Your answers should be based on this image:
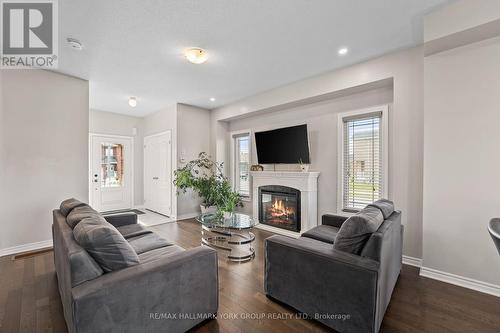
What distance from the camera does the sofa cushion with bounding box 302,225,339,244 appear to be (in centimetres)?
234

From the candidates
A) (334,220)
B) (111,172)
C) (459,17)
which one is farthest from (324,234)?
(111,172)

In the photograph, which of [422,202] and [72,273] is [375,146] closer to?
[422,202]

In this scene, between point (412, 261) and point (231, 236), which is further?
point (231, 236)

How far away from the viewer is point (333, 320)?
164cm

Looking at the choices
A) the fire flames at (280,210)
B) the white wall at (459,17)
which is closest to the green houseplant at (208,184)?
the fire flames at (280,210)

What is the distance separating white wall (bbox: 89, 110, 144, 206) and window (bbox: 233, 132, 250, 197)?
9.96ft

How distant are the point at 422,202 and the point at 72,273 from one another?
11.3ft

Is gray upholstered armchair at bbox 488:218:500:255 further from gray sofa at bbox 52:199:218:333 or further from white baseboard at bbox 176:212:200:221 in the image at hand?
white baseboard at bbox 176:212:200:221

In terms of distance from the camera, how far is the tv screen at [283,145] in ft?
13.0

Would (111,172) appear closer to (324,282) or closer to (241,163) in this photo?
(241,163)

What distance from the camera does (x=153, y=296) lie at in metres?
1.44

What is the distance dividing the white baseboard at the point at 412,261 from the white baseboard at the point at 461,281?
267 millimetres

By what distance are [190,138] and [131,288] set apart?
4311mm

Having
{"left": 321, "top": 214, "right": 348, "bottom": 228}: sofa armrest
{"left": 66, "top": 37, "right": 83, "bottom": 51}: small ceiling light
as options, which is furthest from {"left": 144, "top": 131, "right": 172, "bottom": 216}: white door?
{"left": 321, "top": 214, "right": 348, "bottom": 228}: sofa armrest
